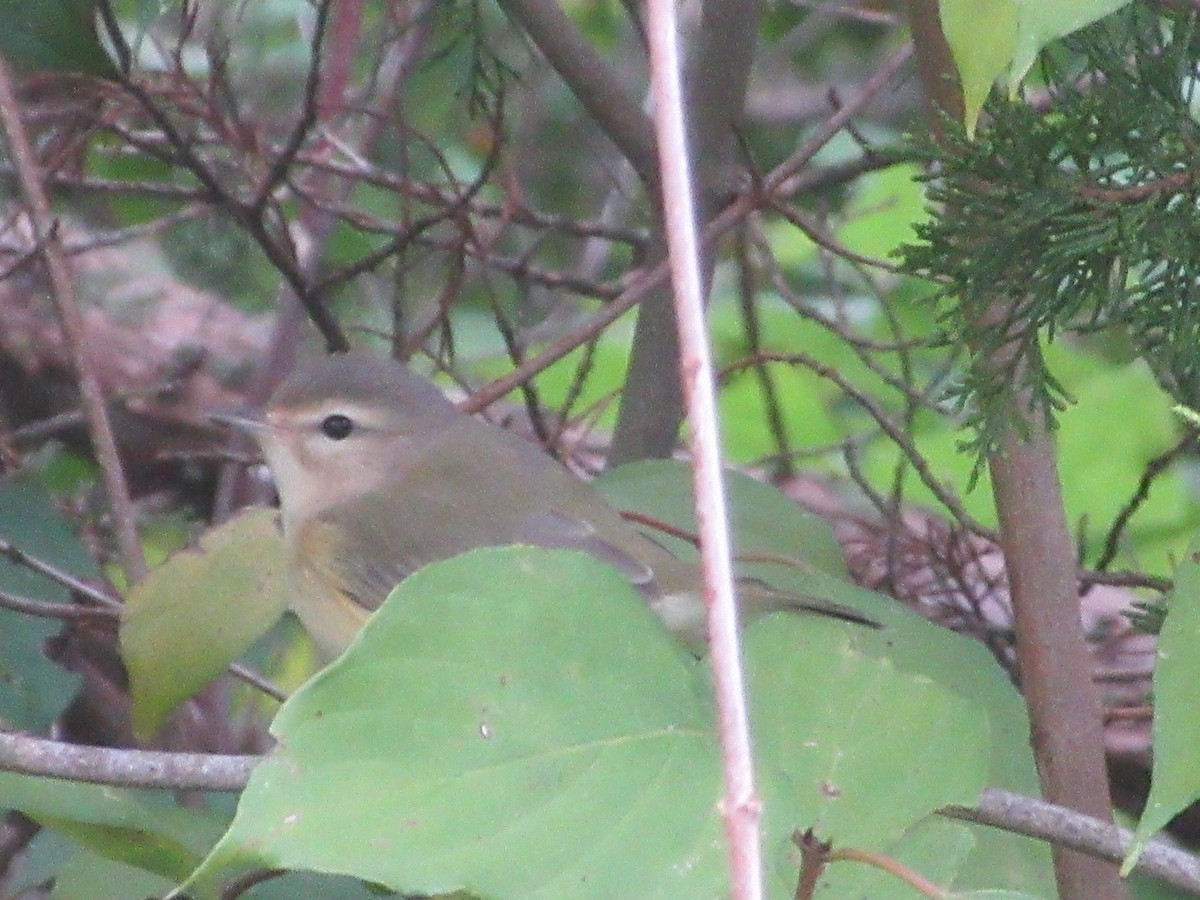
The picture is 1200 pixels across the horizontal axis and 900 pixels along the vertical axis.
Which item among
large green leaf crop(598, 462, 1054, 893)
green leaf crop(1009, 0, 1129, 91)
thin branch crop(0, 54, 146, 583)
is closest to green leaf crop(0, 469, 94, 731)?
thin branch crop(0, 54, 146, 583)

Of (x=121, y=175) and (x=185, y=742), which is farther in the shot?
(x=121, y=175)

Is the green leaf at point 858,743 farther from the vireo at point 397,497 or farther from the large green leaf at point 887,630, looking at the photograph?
the vireo at point 397,497

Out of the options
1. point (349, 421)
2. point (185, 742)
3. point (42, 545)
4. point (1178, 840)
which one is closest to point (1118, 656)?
point (1178, 840)

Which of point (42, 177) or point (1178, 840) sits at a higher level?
point (42, 177)

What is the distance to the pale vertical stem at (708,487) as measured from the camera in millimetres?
900

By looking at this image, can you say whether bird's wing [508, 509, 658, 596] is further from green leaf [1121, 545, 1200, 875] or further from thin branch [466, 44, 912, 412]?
green leaf [1121, 545, 1200, 875]

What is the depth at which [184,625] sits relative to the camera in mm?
1929

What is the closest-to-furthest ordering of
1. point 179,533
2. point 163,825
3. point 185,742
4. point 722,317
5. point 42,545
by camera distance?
1. point 163,825
2. point 42,545
3. point 185,742
4. point 179,533
5. point 722,317

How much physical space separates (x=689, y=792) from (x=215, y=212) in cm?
207

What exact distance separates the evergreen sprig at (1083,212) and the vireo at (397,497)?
0.82 meters

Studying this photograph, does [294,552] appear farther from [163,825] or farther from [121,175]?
[121,175]

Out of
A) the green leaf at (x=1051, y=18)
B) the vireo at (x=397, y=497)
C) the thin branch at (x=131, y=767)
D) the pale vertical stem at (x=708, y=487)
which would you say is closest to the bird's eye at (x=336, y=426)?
the vireo at (x=397, y=497)

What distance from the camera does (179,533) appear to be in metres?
3.20

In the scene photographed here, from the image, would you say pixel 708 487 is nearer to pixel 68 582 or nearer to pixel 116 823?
pixel 116 823
